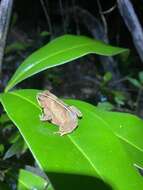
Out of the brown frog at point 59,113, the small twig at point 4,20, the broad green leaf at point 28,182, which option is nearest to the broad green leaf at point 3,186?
the broad green leaf at point 28,182

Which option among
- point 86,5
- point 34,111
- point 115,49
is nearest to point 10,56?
point 86,5

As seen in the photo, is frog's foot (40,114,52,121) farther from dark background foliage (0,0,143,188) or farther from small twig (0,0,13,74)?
dark background foliage (0,0,143,188)

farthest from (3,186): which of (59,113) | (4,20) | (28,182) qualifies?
(4,20)

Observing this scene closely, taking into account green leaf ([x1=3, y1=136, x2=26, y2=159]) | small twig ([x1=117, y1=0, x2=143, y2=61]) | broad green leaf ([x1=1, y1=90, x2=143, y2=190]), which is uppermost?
small twig ([x1=117, y1=0, x2=143, y2=61])

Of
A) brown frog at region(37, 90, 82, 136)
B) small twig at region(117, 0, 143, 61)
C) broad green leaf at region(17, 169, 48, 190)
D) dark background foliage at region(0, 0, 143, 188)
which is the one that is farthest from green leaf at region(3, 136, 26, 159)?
dark background foliage at region(0, 0, 143, 188)

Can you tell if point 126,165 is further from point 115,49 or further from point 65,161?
point 115,49

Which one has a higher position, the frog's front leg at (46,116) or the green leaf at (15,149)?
the frog's front leg at (46,116)

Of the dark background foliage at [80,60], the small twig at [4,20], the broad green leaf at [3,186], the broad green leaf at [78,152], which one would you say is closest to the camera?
the broad green leaf at [78,152]

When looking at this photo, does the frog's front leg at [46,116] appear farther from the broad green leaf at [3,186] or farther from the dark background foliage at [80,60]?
the dark background foliage at [80,60]
